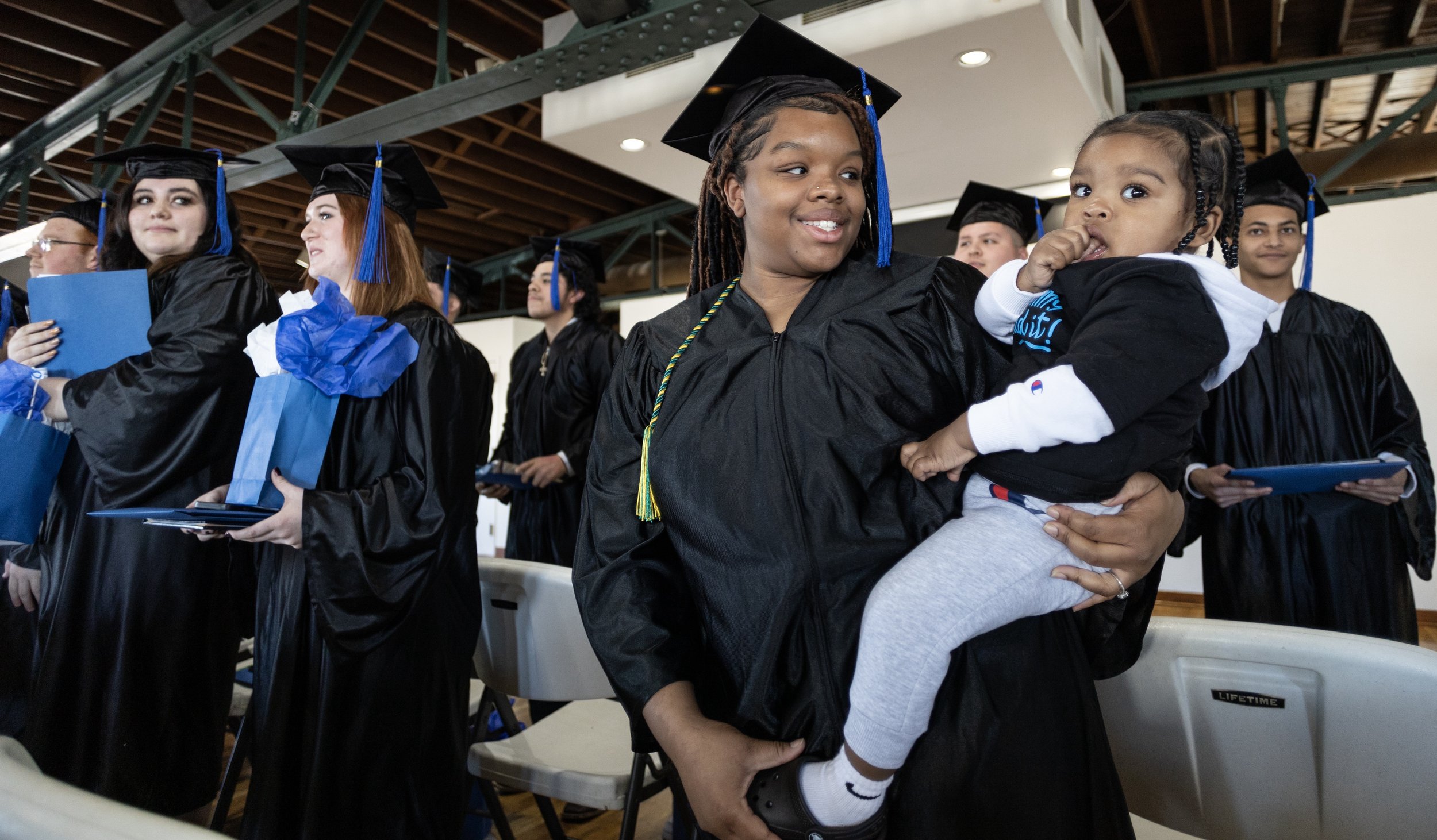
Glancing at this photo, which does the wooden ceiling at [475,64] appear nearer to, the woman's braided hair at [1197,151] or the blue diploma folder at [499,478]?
the blue diploma folder at [499,478]

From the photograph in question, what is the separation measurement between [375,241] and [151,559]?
104 cm

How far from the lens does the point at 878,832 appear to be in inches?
37.0

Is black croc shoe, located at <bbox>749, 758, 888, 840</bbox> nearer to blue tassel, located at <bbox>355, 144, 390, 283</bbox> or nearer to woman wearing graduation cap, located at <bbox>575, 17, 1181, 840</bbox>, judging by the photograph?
woman wearing graduation cap, located at <bbox>575, 17, 1181, 840</bbox>

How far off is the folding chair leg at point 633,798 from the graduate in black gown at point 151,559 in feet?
3.97

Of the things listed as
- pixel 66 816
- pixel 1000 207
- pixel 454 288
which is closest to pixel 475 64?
pixel 454 288

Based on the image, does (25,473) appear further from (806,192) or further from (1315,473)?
(1315,473)

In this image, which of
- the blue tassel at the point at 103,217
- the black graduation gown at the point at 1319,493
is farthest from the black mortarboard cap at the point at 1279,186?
the blue tassel at the point at 103,217

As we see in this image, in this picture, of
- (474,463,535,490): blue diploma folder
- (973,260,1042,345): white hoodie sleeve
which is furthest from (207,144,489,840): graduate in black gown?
(474,463,535,490): blue diploma folder

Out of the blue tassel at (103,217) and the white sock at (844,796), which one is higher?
the blue tassel at (103,217)

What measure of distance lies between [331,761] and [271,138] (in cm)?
707

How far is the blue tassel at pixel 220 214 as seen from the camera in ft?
7.41

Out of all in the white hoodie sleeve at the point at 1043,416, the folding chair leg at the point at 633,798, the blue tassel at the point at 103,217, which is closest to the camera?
the white hoodie sleeve at the point at 1043,416

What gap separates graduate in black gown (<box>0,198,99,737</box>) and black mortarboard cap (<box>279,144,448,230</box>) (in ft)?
2.60

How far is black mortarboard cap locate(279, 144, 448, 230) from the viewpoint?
1986 mm
